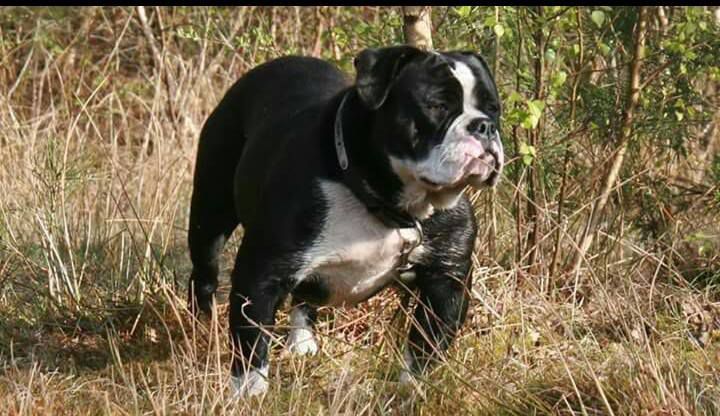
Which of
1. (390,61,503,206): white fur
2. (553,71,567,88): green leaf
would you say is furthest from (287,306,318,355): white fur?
(553,71,567,88): green leaf

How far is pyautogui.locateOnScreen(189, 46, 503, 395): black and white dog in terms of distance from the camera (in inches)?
184

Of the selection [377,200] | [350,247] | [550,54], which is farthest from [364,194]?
[550,54]

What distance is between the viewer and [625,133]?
6.26 m

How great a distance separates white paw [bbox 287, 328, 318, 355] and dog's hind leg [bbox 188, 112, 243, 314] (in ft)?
1.51

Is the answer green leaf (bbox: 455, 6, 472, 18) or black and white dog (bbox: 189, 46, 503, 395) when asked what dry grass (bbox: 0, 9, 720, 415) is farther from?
green leaf (bbox: 455, 6, 472, 18)

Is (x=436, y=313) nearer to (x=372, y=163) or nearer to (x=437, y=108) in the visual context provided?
(x=372, y=163)

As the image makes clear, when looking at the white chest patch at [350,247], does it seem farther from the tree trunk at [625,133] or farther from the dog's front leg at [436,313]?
the tree trunk at [625,133]

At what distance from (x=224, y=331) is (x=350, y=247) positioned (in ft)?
2.45

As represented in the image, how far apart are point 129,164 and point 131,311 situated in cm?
312

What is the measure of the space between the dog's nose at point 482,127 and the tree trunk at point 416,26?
4.16 feet

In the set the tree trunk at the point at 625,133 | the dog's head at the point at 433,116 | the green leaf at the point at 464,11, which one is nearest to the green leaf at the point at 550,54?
the green leaf at the point at 464,11

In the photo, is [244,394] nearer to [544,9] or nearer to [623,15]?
[544,9]

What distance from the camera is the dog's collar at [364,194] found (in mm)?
4801

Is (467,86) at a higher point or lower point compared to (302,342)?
higher
